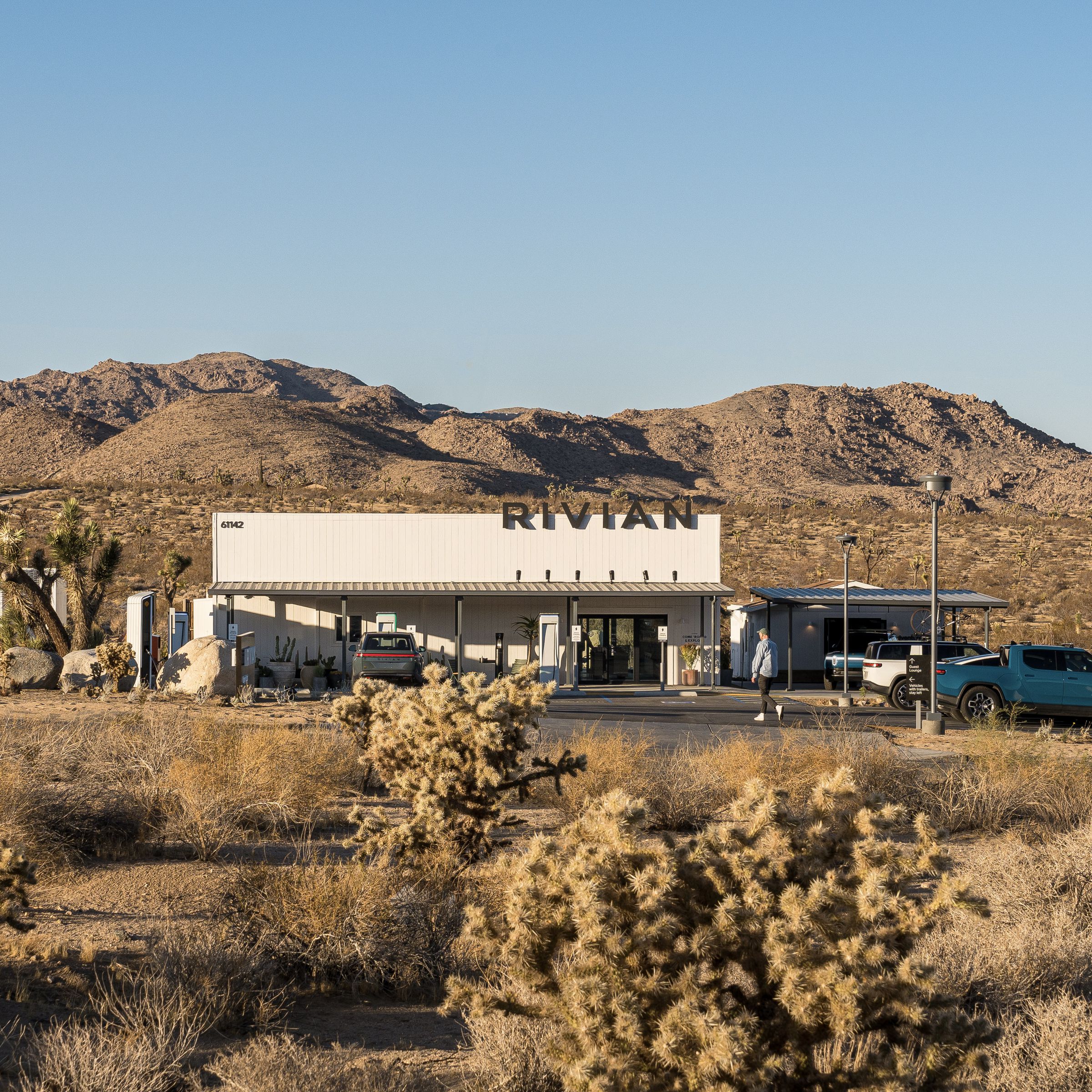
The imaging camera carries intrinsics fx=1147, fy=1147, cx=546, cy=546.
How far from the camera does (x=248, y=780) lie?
461 inches

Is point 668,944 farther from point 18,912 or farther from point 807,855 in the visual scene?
point 18,912

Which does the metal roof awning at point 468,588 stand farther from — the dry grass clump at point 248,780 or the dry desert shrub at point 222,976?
the dry desert shrub at point 222,976

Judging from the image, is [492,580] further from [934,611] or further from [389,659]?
[934,611]

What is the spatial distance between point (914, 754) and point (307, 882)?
37.6ft

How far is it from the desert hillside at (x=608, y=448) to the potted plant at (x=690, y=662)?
6756cm

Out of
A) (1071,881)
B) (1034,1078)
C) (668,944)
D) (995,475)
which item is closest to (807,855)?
(668,944)

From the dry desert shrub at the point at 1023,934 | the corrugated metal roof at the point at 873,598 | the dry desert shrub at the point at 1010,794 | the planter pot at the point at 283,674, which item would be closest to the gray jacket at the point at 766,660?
the dry desert shrub at the point at 1010,794

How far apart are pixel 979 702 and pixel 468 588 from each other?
15536 mm

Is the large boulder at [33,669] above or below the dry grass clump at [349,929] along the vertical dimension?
above

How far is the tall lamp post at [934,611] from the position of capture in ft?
65.8

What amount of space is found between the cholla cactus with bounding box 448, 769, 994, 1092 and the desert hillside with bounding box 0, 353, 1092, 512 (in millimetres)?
94462

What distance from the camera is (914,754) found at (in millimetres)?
16828

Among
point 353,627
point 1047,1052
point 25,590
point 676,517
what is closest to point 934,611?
point 1047,1052

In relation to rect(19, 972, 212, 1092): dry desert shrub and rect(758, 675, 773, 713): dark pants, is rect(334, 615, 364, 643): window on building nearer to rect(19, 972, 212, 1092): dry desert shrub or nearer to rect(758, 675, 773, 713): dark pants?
rect(758, 675, 773, 713): dark pants
